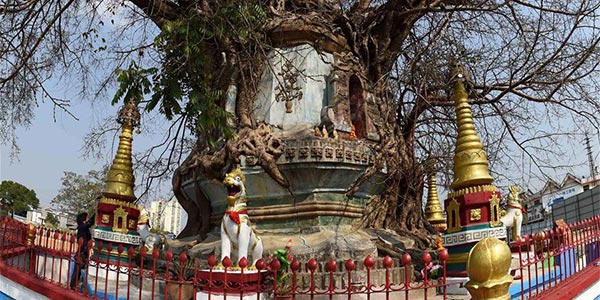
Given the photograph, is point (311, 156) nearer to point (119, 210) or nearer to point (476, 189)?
point (476, 189)

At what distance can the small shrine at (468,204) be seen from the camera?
6.42 meters

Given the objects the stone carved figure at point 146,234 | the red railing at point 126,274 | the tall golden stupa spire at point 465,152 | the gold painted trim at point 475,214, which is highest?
the tall golden stupa spire at point 465,152

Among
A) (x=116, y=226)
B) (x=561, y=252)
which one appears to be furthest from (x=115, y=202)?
(x=561, y=252)

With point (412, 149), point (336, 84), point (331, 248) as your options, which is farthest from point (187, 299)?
point (412, 149)

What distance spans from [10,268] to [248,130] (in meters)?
3.64

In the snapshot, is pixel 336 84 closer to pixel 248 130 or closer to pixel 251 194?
pixel 248 130

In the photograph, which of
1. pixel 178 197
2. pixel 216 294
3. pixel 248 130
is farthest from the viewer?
pixel 178 197

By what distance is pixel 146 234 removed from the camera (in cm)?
938

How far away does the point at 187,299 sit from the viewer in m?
5.96

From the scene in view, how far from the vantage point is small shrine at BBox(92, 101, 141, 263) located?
9047 millimetres

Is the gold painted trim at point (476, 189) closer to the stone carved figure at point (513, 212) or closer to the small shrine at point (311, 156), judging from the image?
the small shrine at point (311, 156)

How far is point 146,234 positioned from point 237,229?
13.2 ft

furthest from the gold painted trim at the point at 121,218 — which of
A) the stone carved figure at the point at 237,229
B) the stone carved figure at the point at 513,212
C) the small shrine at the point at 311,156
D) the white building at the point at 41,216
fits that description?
the white building at the point at 41,216

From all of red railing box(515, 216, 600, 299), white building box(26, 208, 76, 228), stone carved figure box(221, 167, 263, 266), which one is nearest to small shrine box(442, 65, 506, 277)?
red railing box(515, 216, 600, 299)
